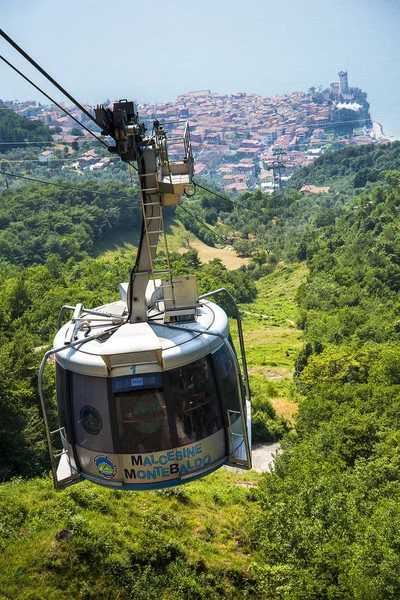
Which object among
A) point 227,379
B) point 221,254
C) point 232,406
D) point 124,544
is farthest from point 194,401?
point 221,254

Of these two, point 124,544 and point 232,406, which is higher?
point 232,406

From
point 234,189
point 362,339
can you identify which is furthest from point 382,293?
point 234,189

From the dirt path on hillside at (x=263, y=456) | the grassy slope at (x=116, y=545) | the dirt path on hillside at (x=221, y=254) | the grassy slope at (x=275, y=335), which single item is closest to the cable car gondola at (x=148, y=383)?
the grassy slope at (x=116, y=545)

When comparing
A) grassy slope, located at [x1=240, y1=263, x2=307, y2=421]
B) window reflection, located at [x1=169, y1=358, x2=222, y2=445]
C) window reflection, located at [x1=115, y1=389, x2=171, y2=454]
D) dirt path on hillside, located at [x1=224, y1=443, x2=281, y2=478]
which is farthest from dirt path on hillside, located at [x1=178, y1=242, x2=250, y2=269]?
window reflection, located at [x1=115, y1=389, x2=171, y2=454]

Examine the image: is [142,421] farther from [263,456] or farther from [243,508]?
[263,456]

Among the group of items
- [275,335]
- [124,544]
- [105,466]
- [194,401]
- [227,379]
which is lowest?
[275,335]

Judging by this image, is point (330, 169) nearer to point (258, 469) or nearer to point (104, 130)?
point (258, 469)
